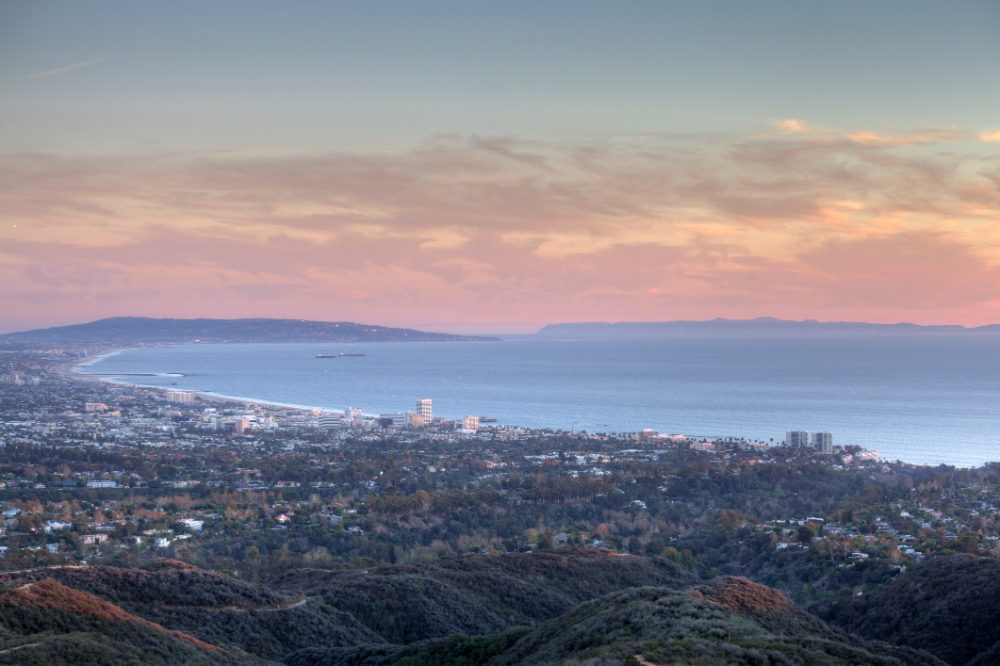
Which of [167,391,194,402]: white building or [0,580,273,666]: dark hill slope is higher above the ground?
[0,580,273,666]: dark hill slope

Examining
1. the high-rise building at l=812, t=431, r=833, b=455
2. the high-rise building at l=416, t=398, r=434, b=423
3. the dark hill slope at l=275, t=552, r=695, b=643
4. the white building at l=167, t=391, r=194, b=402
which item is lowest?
the dark hill slope at l=275, t=552, r=695, b=643

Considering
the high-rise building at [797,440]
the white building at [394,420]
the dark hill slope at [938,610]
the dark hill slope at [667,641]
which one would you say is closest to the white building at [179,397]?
the white building at [394,420]

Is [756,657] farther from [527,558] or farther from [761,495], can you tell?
[761,495]

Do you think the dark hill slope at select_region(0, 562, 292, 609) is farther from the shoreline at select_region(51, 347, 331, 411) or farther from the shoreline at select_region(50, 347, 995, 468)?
the shoreline at select_region(51, 347, 331, 411)

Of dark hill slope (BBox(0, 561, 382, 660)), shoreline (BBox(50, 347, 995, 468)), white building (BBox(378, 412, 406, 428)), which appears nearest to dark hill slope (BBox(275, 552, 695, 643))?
dark hill slope (BBox(0, 561, 382, 660))

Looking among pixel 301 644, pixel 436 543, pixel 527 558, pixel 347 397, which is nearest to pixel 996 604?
pixel 527 558

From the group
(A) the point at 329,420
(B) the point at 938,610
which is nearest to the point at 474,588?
(B) the point at 938,610
